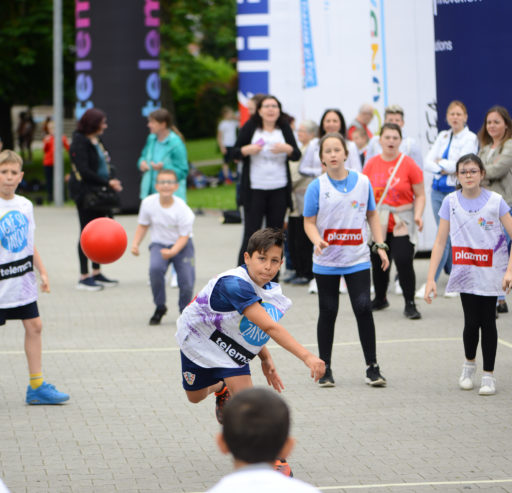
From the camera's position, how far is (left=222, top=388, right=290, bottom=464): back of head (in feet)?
9.66

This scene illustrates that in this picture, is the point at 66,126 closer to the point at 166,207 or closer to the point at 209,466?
the point at 166,207

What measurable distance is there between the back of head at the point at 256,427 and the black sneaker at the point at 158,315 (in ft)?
25.3

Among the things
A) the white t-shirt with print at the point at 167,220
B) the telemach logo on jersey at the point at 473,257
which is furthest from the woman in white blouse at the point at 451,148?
the telemach logo on jersey at the point at 473,257

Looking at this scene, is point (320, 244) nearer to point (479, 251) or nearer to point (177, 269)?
point (479, 251)

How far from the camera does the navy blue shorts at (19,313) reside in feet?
24.0

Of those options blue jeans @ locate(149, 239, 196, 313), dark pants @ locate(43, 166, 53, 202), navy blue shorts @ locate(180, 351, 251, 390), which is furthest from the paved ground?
dark pants @ locate(43, 166, 53, 202)

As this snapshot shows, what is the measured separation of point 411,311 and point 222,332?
5.45 metres

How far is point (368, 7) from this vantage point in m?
14.6

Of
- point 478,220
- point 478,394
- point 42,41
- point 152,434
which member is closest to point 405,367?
point 478,394

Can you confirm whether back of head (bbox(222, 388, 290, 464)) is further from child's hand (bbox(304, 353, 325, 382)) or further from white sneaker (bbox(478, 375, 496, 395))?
white sneaker (bbox(478, 375, 496, 395))

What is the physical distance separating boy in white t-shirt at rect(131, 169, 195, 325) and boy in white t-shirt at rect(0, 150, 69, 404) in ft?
9.93

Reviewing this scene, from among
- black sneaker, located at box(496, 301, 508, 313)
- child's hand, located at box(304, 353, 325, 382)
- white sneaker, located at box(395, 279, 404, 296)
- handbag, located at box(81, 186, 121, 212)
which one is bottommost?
black sneaker, located at box(496, 301, 508, 313)

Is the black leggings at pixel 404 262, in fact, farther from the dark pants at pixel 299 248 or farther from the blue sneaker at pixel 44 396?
the blue sneaker at pixel 44 396

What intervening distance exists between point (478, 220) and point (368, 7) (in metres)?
7.48
